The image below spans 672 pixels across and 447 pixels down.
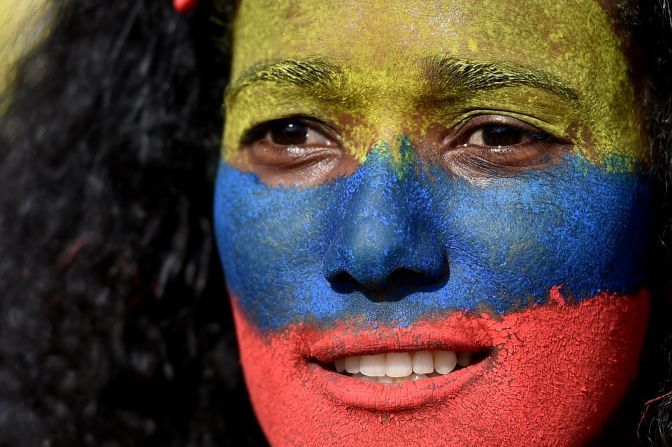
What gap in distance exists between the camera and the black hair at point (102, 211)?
8.36 ft

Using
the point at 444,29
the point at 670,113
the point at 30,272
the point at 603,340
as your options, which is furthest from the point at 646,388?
the point at 30,272

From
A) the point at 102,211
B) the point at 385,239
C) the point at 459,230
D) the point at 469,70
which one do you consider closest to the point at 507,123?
the point at 469,70

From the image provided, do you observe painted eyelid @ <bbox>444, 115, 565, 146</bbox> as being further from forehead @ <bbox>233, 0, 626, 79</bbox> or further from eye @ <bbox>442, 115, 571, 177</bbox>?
forehead @ <bbox>233, 0, 626, 79</bbox>

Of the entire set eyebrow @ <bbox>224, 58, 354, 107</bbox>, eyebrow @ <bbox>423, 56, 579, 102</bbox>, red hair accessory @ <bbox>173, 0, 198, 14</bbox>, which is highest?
red hair accessory @ <bbox>173, 0, 198, 14</bbox>

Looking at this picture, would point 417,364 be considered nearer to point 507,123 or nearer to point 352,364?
point 352,364

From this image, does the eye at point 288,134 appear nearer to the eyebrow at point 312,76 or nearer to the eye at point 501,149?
the eyebrow at point 312,76

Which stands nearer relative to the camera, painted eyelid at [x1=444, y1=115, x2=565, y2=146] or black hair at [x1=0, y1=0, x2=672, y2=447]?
painted eyelid at [x1=444, y1=115, x2=565, y2=146]

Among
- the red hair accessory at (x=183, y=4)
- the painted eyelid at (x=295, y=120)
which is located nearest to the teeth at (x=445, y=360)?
the painted eyelid at (x=295, y=120)

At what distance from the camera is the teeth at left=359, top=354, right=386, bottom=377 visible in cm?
194

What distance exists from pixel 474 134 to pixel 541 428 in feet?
2.06

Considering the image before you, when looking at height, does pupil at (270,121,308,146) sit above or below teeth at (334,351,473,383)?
above

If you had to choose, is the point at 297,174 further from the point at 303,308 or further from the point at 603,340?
the point at 603,340

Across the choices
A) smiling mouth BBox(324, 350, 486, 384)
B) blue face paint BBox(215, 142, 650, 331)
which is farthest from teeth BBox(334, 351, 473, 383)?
blue face paint BBox(215, 142, 650, 331)

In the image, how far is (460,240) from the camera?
6.12ft
